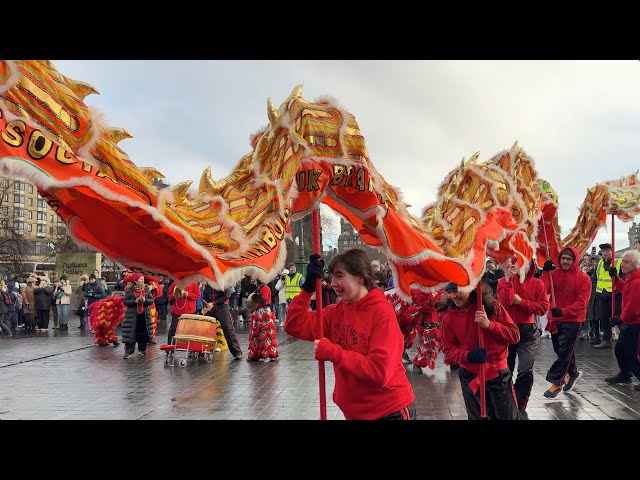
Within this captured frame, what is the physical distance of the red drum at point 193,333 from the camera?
10.3m

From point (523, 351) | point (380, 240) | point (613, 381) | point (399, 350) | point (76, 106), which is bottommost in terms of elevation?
point (613, 381)

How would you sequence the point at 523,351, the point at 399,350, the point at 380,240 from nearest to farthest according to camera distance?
1. the point at 399,350
2. the point at 380,240
3. the point at 523,351

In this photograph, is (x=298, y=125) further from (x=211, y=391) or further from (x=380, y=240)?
(x=211, y=391)

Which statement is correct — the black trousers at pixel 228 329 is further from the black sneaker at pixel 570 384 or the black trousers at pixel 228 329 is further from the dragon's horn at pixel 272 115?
the dragon's horn at pixel 272 115

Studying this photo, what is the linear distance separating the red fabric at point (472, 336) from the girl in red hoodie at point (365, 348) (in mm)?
1340

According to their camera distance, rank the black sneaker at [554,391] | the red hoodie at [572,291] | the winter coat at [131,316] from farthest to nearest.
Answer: the winter coat at [131,316] < the black sneaker at [554,391] < the red hoodie at [572,291]

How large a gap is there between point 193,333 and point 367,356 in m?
7.75

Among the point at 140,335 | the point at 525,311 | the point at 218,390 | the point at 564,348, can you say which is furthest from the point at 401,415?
the point at 140,335

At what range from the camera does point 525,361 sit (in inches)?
232

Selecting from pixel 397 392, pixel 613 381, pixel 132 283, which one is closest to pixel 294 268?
pixel 132 283

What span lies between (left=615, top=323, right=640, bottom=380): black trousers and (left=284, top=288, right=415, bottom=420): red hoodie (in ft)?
18.8

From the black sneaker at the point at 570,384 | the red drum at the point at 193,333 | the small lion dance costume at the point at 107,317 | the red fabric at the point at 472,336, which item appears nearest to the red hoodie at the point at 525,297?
the red fabric at the point at 472,336

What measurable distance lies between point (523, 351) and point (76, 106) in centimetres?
494

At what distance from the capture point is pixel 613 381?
26.3ft
